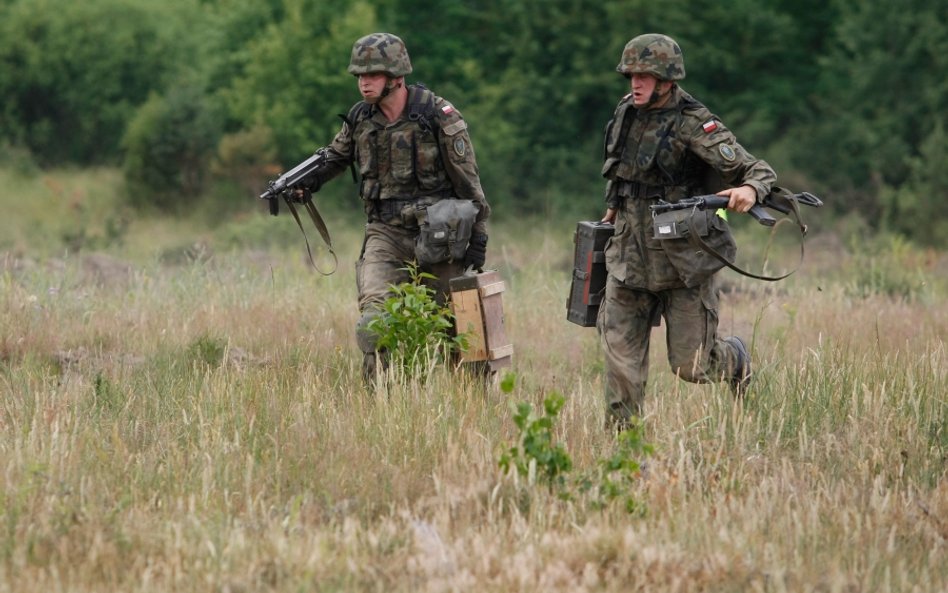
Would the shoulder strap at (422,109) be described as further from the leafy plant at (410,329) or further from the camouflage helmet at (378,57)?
the leafy plant at (410,329)

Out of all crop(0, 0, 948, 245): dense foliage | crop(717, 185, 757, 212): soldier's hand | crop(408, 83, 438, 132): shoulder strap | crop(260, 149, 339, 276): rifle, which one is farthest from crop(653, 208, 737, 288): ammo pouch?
crop(0, 0, 948, 245): dense foliage

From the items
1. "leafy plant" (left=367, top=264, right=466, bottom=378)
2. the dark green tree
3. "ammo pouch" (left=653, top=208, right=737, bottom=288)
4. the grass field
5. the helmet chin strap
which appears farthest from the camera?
the dark green tree

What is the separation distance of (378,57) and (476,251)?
44.0 inches

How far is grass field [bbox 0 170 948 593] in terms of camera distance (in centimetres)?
457

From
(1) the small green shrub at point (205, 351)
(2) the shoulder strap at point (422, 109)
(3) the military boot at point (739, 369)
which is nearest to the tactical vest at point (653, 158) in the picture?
(3) the military boot at point (739, 369)

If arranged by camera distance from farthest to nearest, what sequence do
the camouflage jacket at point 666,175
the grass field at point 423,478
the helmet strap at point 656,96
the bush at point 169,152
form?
the bush at point 169,152
the helmet strap at point 656,96
the camouflage jacket at point 666,175
the grass field at point 423,478

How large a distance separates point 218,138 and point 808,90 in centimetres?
1198

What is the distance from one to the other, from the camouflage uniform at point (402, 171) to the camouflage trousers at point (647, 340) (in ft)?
3.86

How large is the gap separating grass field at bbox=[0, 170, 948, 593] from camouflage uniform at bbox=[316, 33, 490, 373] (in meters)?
0.62

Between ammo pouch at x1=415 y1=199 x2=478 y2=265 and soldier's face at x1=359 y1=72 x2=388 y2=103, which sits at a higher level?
soldier's face at x1=359 y1=72 x2=388 y2=103

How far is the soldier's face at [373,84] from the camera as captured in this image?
7.38 meters

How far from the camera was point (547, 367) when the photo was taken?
9.01m

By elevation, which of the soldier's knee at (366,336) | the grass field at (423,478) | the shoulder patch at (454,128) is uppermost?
the shoulder patch at (454,128)

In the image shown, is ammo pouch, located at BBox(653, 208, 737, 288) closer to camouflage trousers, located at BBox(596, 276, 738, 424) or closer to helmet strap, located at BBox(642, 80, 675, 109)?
camouflage trousers, located at BBox(596, 276, 738, 424)
